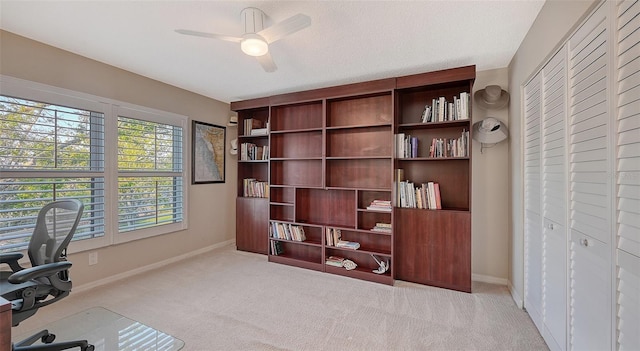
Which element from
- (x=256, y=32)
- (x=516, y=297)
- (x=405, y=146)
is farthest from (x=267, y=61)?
(x=516, y=297)

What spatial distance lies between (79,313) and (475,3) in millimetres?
3764

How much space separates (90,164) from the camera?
101 inches

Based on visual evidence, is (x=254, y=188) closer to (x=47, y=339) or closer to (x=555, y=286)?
(x=47, y=339)

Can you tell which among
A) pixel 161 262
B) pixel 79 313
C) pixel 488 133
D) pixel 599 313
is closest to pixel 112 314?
pixel 79 313

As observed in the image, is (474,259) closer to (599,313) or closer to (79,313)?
(599,313)

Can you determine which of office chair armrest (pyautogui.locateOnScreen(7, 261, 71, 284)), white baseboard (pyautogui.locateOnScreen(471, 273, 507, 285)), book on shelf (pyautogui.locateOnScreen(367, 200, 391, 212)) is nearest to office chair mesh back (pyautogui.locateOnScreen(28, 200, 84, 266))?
office chair armrest (pyautogui.locateOnScreen(7, 261, 71, 284))

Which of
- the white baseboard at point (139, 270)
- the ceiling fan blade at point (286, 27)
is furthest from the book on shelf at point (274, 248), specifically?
the ceiling fan blade at point (286, 27)

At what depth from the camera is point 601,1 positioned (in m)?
1.14

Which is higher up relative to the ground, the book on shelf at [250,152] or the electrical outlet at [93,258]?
the book on shelf at [250,152]

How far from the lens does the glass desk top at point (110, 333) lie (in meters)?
1.64

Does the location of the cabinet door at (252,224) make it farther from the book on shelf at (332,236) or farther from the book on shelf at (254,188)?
the book on shelf at (332,236)

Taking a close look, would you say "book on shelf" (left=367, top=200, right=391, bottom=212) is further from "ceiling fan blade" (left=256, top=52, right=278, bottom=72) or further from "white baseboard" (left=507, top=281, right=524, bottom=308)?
"ceiling fan blade" (left=256, top=52, right=278, bottom=72)

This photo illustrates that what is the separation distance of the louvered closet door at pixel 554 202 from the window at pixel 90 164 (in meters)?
3.86

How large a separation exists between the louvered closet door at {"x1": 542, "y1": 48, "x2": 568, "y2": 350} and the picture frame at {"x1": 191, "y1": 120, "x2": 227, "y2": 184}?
3.85 meters
